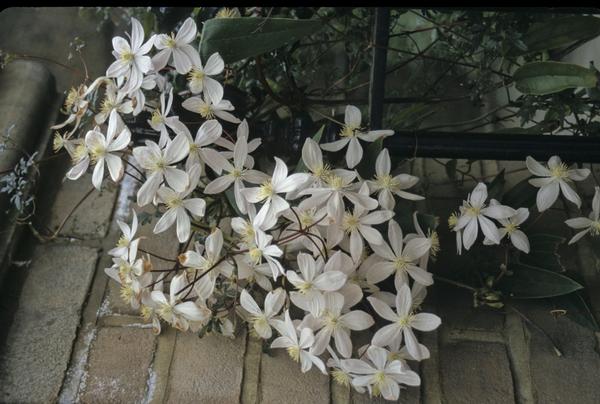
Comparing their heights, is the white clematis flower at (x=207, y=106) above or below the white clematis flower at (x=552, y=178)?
above

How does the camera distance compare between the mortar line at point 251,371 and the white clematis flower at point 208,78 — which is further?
the mortar line at point 251,371

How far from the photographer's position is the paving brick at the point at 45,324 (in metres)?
1.23

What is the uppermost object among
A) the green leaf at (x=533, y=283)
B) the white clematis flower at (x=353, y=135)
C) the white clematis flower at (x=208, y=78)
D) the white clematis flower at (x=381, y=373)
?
the white clematis flower at (x=208, y=78)

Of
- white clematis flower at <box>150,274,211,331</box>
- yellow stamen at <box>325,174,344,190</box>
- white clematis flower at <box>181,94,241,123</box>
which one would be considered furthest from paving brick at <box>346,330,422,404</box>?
white clematis flower at <box>181,94,241,123</box>

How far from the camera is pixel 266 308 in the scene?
3.50 ft

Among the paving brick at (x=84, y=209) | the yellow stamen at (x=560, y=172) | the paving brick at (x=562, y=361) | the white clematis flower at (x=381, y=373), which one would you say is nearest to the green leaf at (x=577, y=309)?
the paving brick at (x=562, y=361)

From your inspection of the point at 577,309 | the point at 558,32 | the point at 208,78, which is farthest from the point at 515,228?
the point at 208,78

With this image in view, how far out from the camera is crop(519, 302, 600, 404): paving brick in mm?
1165

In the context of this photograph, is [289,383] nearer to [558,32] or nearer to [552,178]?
[552,178]

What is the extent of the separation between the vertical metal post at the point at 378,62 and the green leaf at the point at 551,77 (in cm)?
29

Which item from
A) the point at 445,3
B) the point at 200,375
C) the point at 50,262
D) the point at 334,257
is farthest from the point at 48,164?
the point at 445,3

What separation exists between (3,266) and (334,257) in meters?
0.82

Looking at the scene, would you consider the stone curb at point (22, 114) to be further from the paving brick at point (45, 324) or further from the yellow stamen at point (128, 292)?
the yellow stamen at point (128, 292)

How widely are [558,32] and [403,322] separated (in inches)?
27.3
